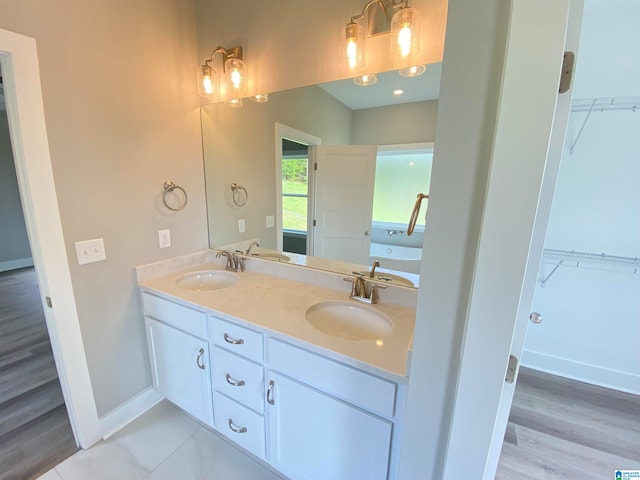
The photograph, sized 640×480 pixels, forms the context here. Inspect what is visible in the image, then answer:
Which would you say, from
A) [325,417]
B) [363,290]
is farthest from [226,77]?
[325,417]

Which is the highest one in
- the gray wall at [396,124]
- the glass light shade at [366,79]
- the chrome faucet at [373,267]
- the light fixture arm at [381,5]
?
the light fixture arm at [381,5]

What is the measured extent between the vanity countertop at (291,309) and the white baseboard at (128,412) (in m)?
0.78

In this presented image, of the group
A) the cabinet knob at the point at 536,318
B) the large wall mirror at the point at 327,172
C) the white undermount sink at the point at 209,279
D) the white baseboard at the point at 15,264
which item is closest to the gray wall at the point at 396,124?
the large wall mirror at the point at 327,172

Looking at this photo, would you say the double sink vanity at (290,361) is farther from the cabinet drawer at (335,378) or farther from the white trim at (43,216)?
the white trim at (43,216)

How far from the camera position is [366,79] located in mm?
1342

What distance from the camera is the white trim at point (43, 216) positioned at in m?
1.14

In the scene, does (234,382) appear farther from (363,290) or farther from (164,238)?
(164,238)

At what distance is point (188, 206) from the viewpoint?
6.22 ft

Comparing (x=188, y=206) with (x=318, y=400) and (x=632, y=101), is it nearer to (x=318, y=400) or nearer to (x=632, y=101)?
(x=318, y=400)

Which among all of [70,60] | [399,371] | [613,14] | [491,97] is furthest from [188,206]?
[613,14]

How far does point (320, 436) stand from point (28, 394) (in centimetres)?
221

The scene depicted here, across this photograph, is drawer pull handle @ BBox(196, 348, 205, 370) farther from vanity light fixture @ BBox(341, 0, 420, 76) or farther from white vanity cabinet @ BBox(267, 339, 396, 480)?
vanity light fixture @ BBox(341, 0, 420, 76)

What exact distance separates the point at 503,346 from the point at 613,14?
2409mm

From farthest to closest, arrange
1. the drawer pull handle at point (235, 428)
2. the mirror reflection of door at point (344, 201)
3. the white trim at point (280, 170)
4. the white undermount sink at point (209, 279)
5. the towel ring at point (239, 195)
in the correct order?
1. the towel ring at point (239, 195)
2. the white undermount sink at point (209, 279)
3. the white trim at point (280, 170)
4. the mirror reflection of door at point (344, 201)
5. the drawer pull handle at point (235, 428)
